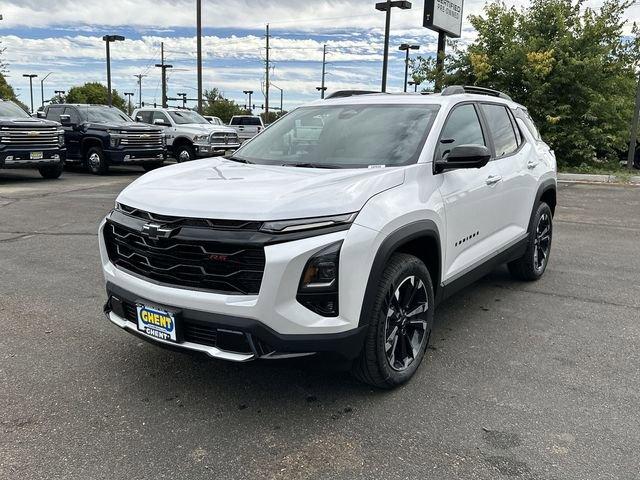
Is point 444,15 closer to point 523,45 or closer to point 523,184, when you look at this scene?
point 523,45

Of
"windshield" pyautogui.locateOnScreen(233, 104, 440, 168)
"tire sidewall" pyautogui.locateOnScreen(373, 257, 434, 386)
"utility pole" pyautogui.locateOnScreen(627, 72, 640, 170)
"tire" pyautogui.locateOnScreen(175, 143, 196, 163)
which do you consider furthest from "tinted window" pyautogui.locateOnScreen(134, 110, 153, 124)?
"tire sidewall" pyautogui.locateOnScreen(373, 257, 434, 386)

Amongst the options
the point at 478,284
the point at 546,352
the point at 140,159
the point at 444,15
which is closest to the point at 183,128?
the point at 140,159

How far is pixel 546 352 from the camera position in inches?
Result: 158

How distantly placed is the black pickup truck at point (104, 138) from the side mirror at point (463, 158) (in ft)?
45.9

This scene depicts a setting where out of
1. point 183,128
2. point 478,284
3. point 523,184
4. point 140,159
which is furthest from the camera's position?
point 183,128

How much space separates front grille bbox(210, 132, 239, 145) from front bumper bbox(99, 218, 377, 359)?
51.5 feet

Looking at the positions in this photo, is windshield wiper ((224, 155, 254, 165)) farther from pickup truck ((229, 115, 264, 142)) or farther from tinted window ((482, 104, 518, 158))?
pickup truck ((229, 115, 264, 142))

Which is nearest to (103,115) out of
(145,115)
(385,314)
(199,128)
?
(145,115)

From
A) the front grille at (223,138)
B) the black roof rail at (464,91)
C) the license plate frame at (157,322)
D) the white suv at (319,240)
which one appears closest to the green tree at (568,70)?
the front grille at (223,138)

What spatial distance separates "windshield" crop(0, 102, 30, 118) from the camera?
14.1m

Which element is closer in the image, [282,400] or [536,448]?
[536,448]

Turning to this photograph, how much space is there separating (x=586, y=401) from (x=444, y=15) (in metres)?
16.0

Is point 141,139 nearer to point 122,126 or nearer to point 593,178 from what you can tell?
point 122,126

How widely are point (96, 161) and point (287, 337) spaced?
50.8ft
